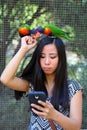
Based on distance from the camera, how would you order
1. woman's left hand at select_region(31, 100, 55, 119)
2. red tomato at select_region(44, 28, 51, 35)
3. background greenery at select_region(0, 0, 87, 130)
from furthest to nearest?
background greenery at select_region(0, 0, 87, 130)
red tomato at select_region(44, 28, 51, 35)
woman's left hand at select_region(31, 100, 55, 119)

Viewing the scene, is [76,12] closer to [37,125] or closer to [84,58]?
[84,58]

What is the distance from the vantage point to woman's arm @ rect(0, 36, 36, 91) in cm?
154

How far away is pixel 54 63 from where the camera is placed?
1479 millimetres

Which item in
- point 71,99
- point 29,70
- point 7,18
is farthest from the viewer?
point 7,18

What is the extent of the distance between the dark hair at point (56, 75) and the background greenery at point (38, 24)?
111 centimetres

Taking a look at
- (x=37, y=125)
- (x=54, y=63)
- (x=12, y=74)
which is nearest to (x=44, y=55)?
(x=54, y=63)

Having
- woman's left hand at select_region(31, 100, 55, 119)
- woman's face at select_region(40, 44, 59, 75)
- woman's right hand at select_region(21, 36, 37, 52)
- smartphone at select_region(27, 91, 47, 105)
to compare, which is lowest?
woman's left hand at select_region(31, 100, 55, 119)

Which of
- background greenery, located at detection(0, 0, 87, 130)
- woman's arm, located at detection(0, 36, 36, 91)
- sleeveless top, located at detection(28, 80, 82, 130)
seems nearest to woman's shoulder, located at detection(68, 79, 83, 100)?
sleeveless top, located at detection(28, 80, 82, 130)

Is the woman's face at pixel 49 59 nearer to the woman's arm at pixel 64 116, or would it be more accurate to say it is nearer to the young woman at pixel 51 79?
the young woman at pixel 51 79

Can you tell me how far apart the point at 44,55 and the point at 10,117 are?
127 centimetres

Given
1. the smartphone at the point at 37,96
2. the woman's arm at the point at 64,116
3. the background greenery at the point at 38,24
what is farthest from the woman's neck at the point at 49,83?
the background greenery at the point at 38,24

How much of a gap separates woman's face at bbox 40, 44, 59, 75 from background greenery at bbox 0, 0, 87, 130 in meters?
1.15

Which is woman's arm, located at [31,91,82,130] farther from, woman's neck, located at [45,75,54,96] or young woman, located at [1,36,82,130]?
woman's neck, located at [45,75,54,96]

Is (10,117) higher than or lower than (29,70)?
lower
